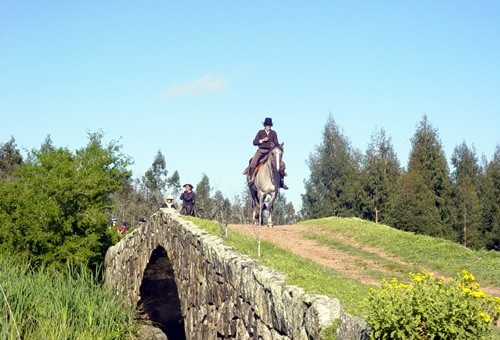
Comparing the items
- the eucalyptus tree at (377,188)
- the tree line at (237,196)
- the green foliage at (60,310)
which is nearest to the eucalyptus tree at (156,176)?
the tree line at (237,196)

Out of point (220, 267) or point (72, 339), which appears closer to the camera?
point (220, 267)

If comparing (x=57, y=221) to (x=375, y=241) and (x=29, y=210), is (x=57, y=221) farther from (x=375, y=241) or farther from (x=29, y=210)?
(x=375, y=241)

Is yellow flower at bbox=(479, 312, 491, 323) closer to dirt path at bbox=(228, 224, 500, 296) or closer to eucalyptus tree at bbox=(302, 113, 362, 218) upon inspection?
dirt path at bbox=(228, 224, 500, 296)

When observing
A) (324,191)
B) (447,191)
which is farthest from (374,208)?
(324,191)

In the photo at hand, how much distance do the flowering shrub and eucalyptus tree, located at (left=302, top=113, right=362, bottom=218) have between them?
1468 inches

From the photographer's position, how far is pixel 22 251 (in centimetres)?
2017

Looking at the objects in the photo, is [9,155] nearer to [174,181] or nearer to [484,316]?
[174,181]

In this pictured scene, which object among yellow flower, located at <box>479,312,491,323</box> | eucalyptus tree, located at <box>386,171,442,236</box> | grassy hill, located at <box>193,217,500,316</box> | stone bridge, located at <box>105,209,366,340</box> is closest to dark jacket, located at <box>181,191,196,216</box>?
stone bridge, located at <box>105,209,366,340</box>

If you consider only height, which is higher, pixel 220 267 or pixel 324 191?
pixel 324 191

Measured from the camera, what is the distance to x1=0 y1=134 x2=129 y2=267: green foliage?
2033cm

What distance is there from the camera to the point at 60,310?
12.8 metres

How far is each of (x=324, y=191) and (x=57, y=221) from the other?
97.8 ft

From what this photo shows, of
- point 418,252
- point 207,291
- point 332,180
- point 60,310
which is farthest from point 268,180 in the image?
point 332,180

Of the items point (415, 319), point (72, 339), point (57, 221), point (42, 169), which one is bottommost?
point (72, 339)
